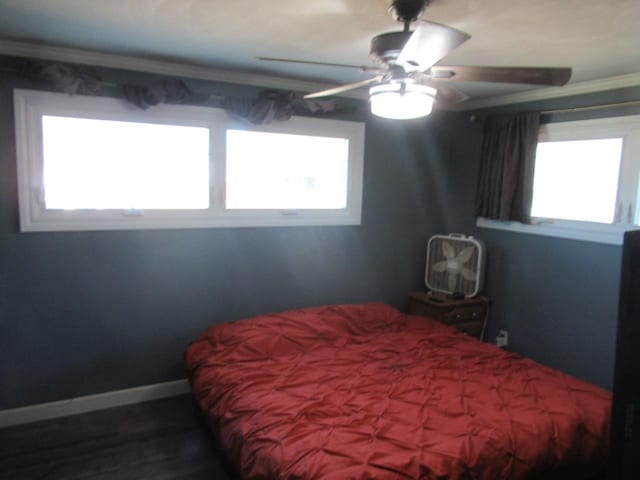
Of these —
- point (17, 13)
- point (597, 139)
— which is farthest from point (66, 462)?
point (597, 139)

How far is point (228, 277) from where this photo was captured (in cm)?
311

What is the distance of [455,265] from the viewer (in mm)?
3602

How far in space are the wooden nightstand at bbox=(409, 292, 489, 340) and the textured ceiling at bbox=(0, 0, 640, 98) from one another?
71.8 inches

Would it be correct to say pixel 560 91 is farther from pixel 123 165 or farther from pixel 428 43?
pixel 123 165

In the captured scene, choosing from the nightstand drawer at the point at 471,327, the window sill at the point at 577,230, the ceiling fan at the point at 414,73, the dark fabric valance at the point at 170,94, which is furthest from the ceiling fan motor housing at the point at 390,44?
the nightstand drawer at the point at 471,327

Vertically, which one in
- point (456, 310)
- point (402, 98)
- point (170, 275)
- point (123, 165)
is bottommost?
point (456, 310)

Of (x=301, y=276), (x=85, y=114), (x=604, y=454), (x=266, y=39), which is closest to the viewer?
(x=604, y=454)

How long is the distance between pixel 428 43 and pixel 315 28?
83 cm

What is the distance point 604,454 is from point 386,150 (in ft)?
8.38

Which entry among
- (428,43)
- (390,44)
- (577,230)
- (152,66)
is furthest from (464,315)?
(152,66)

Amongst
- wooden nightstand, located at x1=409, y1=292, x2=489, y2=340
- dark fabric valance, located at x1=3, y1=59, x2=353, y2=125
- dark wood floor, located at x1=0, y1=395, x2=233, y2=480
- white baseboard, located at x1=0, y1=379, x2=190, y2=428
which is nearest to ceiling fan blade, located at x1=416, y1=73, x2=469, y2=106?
dark fabric valance, located at x1=3, y1=59, x2=353, y2=125

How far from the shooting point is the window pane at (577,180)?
9.37 feet

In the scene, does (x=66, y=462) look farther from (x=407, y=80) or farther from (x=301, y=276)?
(x=407, y=80)

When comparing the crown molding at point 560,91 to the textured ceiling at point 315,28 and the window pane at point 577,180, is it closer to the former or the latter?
the textured ceiling at point 315,28
